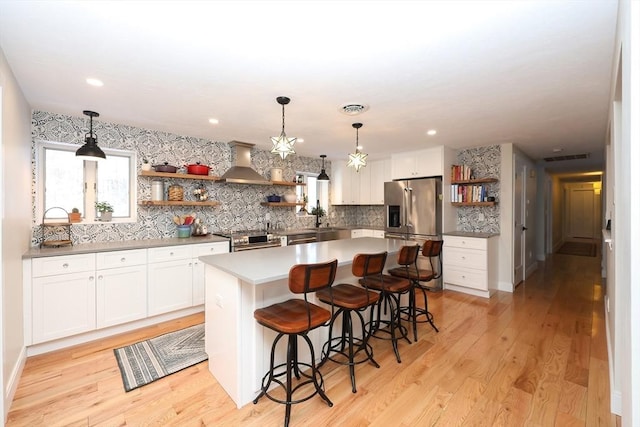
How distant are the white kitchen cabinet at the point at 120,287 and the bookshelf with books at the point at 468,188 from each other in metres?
4.74

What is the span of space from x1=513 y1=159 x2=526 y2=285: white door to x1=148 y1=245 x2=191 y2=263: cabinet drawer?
499 centimetres

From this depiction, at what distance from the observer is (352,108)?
115 inches

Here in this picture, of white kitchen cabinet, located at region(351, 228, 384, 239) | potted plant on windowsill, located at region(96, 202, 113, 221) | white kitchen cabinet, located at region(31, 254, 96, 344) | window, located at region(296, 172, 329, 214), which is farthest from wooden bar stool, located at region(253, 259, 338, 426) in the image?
window, located at region(296, 172, 329, 214)

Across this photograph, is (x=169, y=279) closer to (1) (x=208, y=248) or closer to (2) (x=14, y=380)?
(1) (x=208, y=248)

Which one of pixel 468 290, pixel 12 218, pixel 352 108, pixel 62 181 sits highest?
pixel 352 108

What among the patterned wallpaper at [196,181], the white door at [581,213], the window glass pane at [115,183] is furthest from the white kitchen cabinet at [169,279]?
the white door at [581,213]

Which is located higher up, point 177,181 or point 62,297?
point 177,181

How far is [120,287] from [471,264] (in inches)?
185

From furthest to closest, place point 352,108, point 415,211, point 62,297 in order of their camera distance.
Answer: point 415,211
point 352,108
point 62,297

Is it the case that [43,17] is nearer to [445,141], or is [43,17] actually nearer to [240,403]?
[240,403]

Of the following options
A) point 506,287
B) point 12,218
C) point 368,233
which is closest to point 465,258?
point 506,287

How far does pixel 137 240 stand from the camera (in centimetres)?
374

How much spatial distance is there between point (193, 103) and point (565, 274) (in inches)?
279

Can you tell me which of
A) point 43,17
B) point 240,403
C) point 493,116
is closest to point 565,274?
Result: point 493,116
